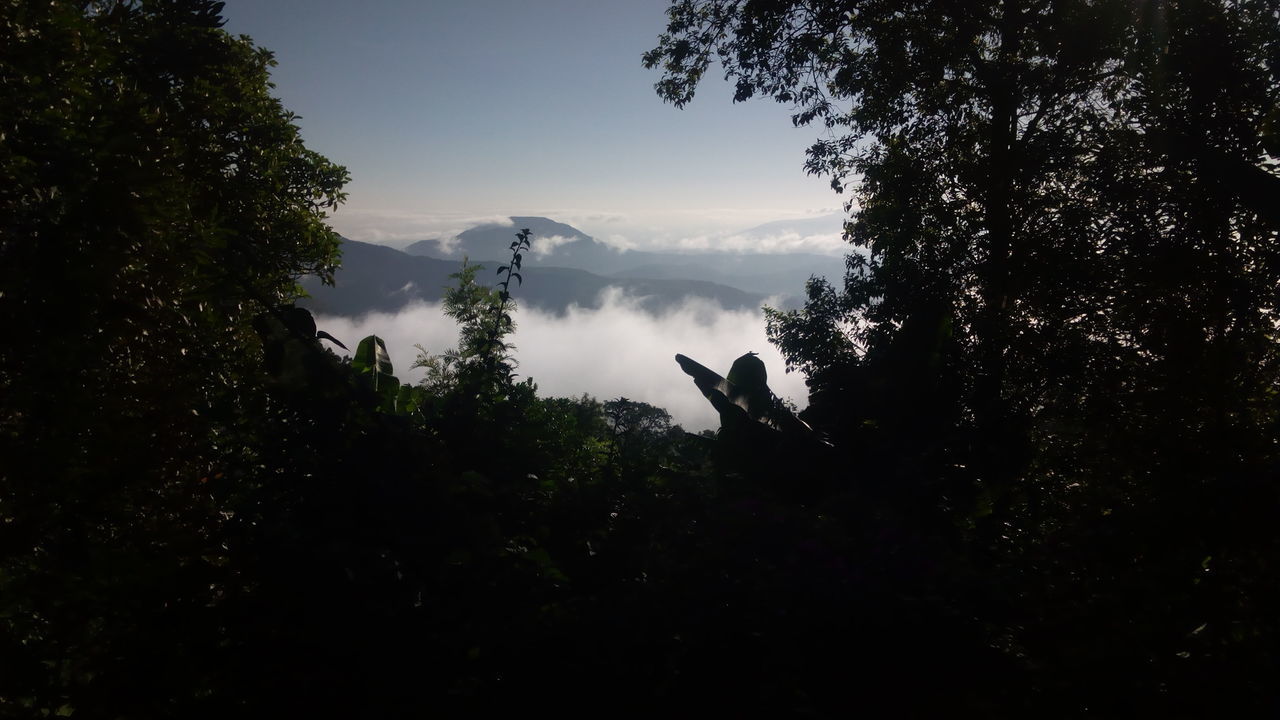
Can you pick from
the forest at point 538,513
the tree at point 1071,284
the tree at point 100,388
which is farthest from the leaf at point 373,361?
the tree at point 1071,284

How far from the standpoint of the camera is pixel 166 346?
4.20 meters

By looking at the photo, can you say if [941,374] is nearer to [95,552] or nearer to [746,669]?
[746,669]

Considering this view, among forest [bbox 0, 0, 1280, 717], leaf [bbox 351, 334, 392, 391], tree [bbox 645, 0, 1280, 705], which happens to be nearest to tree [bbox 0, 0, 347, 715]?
forest [bbox 0, 0, 1280, 717]

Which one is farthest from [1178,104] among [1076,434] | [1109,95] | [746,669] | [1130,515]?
[746,669]

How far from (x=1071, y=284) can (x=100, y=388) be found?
964 centimetres

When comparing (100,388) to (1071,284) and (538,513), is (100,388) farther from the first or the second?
(1071,284)

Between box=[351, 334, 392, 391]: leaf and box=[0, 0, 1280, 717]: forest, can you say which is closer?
box=[0, 0, 1280, 717]: forest

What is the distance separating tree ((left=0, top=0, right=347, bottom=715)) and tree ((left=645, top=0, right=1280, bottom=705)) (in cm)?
411

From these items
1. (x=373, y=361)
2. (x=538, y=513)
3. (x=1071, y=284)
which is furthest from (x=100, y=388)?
(x=1071, y=284)

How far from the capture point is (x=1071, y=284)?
296 inches

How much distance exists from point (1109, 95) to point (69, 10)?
10961mm

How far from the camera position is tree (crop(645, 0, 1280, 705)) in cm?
341

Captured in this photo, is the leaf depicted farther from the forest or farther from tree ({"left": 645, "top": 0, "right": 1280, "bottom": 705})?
tree ({"left": 645, "top": 0, "right": 1280, "bottom": 705})

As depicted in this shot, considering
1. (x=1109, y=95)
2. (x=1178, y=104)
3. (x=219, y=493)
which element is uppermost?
(x=1109, y=95)
